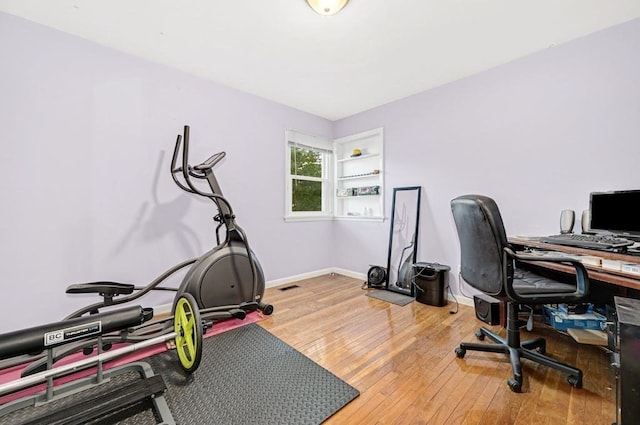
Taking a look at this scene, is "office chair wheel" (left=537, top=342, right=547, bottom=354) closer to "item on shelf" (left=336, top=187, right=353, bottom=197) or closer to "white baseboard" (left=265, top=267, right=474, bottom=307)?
"white baseboard" (left=265, top=267, right=474, bottom=307)

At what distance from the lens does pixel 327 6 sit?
1.80 m

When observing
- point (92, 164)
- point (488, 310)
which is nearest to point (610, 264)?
point (488, 310)

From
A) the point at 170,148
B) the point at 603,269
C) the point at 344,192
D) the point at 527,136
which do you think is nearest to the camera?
the point at 603,269

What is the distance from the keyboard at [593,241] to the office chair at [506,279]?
0.97 feet

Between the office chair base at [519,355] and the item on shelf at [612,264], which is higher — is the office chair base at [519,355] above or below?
below

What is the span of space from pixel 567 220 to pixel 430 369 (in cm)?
164

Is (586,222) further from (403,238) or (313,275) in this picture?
(313,275)

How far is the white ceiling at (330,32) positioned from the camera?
6.10ft

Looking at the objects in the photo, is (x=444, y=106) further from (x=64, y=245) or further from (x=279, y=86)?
(x=64, y=245)

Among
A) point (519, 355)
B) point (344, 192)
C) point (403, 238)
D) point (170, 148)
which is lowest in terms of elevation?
point (519, 355)

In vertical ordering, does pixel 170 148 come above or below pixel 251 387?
above

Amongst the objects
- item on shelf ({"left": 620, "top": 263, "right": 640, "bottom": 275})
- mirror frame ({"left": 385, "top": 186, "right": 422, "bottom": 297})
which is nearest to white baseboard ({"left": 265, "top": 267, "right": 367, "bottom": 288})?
mirror frame ({"left": 385, "top": 186, "right": 422, "bottom": 297})

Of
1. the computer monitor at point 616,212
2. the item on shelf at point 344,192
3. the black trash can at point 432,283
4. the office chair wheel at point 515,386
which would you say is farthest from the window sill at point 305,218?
the computer monitor at point 616,212

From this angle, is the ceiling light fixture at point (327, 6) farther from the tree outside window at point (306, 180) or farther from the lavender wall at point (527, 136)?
the tree outside window at point (306, 180)
